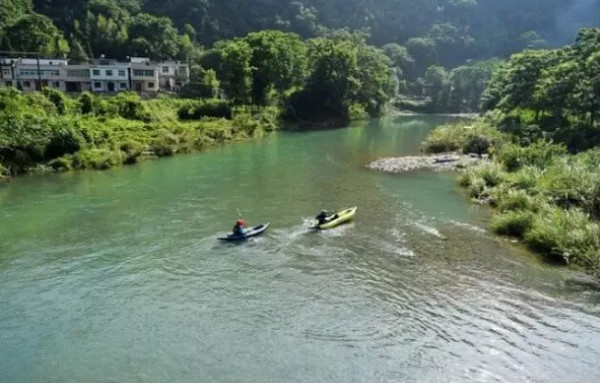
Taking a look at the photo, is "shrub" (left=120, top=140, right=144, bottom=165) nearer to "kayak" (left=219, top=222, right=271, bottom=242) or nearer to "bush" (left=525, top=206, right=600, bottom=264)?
"kayak" (left=219, top=222, right=271, bottom=242)

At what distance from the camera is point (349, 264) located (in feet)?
80.2

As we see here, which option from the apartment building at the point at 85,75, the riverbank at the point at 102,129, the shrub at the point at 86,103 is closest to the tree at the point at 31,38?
the apartment building at the point at 85,75

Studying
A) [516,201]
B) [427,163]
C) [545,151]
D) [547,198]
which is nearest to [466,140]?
[427,163]

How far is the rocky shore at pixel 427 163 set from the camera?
47719mm

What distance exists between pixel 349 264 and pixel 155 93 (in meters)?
76.1

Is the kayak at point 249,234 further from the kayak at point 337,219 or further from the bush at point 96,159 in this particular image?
the bush at point 96,159

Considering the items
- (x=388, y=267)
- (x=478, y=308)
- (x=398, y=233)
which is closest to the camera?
(x=478, y=308)

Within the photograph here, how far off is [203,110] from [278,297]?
64.8m

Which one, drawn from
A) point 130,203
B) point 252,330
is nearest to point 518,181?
point 252,330

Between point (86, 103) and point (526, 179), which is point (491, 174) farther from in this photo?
point (86, 103)

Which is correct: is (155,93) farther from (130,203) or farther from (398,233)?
(398,233)

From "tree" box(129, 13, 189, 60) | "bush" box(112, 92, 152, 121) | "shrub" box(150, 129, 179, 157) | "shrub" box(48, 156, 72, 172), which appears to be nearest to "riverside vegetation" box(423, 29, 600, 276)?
"shrub" box(150, 129, 179, 157)

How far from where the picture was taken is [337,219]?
29.8 meters

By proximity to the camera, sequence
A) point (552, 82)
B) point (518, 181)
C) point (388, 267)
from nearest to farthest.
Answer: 1. point (388, 267)
2. point (518, 181)
3. point (552, 82)
